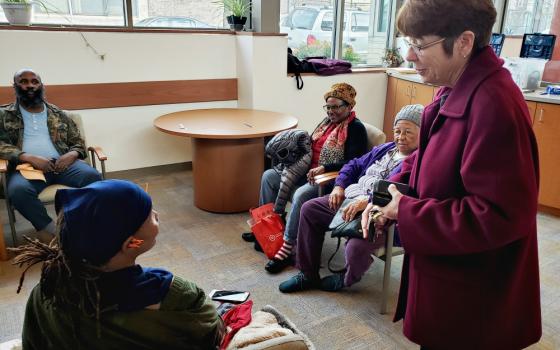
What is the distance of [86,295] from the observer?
1.09 meters

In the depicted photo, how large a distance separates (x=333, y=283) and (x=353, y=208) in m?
0.52

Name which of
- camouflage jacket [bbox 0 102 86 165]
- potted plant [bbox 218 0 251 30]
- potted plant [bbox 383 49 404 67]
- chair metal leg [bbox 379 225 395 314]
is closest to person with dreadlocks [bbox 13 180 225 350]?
chair metal leg [bbox 379 225 395 314]

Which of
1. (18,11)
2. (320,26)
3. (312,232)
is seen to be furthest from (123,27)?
(312,232)

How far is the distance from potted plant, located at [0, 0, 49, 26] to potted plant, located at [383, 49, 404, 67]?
3.82 m

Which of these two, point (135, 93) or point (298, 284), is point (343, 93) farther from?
point (135, 93)

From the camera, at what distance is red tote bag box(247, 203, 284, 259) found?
2750 mm

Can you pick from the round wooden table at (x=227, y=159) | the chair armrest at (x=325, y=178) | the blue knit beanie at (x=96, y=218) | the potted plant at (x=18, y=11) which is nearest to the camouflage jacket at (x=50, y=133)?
the round wooden table at (x=227, y=159)

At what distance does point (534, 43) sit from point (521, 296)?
12.3 feet

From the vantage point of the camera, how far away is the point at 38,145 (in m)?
3.03

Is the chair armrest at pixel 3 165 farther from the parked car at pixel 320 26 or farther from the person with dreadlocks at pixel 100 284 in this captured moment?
the parked car at pixel 320 26

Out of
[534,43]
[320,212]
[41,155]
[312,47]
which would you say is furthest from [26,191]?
[534,43]

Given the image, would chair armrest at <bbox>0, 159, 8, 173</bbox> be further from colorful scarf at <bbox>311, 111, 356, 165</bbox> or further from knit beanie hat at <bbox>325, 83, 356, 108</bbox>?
knit beanie hat at <bbox>325, 83, 356, 108</bbox>

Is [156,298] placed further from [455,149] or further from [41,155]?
[41,155]

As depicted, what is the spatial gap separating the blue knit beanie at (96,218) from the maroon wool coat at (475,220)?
68 cm
